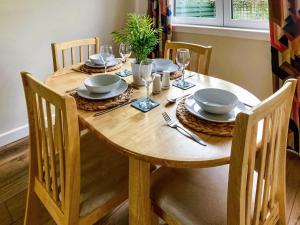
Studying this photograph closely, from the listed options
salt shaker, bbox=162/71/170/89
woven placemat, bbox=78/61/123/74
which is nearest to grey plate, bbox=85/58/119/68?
woven placemat, bbox=78/61/123/74

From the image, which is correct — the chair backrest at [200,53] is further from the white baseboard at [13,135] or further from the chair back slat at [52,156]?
the white baseboard at [13,135]

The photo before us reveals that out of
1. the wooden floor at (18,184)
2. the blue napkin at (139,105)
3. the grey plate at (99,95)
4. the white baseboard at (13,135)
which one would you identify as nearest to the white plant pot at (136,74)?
the grey plate at (99,95)

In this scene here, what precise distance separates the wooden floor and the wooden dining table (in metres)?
0.80

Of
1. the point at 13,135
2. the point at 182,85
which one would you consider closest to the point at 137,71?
the point at 182,85

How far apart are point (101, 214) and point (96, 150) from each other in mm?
353

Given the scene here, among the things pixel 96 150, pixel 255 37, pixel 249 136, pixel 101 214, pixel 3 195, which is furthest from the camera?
pixel 255 37

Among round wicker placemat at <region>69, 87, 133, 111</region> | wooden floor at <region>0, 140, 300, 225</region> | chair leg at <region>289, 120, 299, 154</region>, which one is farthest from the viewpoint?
chair leg at <region>289, 120, 299, 154</region>

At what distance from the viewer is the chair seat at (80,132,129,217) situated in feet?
3.59

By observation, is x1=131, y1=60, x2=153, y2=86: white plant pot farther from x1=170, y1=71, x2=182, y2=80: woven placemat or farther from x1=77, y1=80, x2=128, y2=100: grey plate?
x1=170, y1=71, x2=182, y2=80: woven placemat

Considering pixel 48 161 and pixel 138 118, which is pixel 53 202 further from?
pixel 138 118

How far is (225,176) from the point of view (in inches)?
45.5

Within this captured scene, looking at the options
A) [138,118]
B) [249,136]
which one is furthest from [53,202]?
Result: [249,136]

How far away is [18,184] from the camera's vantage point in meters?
1.83

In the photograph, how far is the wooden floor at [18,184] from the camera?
5.18ft
